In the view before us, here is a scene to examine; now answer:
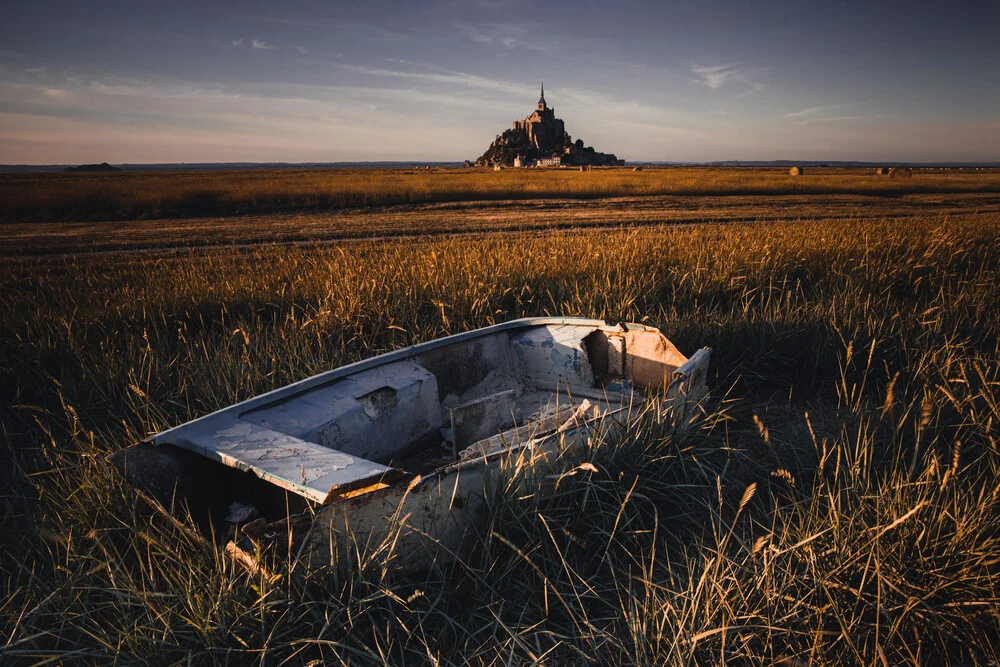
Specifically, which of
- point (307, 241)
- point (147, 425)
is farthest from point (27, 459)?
point (307, 241)

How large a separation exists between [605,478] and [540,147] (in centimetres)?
13529

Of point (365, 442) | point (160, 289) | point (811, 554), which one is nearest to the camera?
point (811, 554)

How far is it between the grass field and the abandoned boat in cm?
17

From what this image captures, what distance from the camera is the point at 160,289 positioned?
6.07m

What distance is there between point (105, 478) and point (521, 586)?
6.81 ft

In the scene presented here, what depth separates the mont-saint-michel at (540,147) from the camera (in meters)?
123

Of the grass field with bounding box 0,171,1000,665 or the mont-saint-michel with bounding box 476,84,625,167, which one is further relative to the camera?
the mont-saint-michel with bounding box 476,84,625,167

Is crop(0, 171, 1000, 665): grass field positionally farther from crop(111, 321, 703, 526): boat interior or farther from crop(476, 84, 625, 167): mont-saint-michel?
crop(476, 84, 625, 167): mont-saint-michel

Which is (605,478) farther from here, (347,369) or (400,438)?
(347,369)

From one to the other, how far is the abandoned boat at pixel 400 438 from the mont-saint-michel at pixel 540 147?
118 m

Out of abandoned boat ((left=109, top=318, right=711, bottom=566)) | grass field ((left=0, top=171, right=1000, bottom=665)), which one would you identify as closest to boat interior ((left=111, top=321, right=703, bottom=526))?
abandoned boat ((left=109, top=318, right=711, bottom=566))

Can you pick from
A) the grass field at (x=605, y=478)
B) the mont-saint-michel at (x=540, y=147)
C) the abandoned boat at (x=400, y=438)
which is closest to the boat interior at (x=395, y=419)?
the abandoned boat at (x=400, y=438)

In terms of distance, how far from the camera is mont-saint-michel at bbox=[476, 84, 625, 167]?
123m

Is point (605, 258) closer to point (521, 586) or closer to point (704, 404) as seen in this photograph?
point (704, 404)
